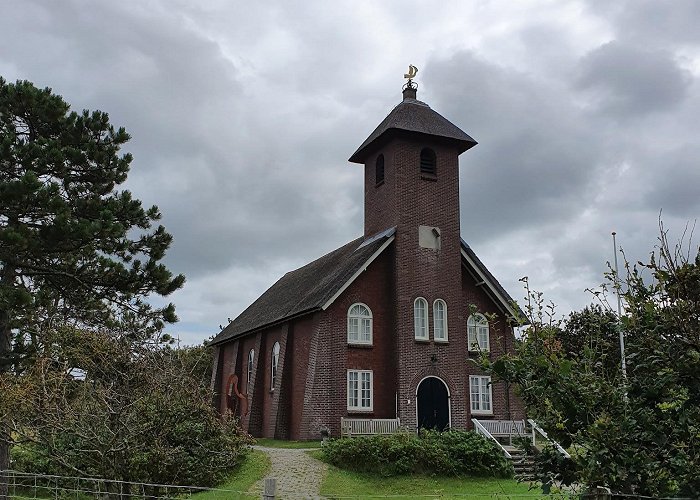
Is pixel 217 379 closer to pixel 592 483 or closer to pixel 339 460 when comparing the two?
pixel 339 460

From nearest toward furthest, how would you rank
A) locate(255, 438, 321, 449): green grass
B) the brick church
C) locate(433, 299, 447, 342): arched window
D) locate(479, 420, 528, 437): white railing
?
1. locate(255, 438, 321, 449): green grass
2. locate(479, 420, 528, 437): white railing
3. the brick church
4. locate(433, 299, 447, 342): arched window

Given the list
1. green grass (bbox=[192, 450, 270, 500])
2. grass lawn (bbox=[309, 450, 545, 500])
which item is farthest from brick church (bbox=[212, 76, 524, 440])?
grass lawn (bbox=[309, 450, 545, 500])

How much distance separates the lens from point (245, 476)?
1983 centimetres

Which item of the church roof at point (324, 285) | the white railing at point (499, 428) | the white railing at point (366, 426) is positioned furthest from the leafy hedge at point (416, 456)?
the church roof at point (324, 285)

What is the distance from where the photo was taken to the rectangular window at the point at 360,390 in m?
26.7

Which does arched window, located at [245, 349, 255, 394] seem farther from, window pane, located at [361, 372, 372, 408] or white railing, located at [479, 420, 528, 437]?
white railing, located at [479, 420, 528, 437]

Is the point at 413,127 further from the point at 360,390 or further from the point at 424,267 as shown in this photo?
the point at 360,390

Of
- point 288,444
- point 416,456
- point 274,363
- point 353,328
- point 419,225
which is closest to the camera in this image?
point 416,456

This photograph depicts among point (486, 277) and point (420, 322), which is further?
point (486, 277)

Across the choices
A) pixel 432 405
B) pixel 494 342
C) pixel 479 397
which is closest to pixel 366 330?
pixel 432 405

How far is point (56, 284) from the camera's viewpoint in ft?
77.5

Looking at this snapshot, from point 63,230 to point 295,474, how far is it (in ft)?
31.8

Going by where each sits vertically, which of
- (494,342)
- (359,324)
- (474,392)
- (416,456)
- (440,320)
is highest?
(440,320)

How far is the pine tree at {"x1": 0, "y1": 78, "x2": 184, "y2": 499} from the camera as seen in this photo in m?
20.7
